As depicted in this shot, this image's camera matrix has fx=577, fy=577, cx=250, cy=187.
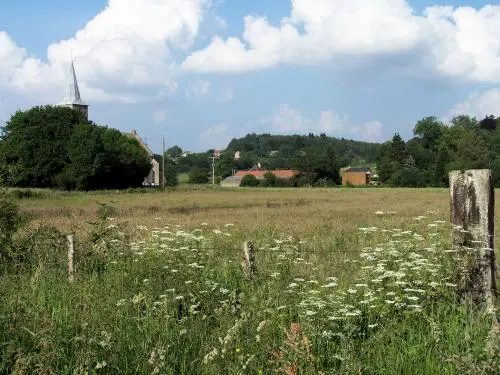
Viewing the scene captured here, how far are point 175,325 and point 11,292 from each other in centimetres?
241

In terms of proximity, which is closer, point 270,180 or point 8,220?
point 8,220

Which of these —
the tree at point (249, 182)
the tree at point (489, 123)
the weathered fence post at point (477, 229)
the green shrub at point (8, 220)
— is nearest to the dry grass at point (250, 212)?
the green shrub at point (8, 220)

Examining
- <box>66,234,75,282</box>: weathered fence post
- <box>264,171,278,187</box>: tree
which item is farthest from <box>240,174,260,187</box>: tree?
<box>66,234,75,282</box>: weathered fence post

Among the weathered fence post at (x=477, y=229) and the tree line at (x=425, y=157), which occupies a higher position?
the tree line at (x=425, y=157)

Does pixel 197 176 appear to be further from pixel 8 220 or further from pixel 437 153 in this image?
pixel 8 220

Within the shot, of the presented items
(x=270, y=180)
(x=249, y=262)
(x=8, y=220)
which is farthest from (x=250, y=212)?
(x=270, y=180)

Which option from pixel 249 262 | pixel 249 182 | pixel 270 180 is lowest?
pixel 249 262

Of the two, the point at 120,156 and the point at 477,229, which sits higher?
the point at 120,156

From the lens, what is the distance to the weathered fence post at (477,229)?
6.20 m

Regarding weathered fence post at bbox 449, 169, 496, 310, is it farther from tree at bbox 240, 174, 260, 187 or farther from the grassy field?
tree at bbox 240, 174, 260, 187

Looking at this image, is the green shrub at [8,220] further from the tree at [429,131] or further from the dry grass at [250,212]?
the tree at [429,131]

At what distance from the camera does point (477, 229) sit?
6254 mm

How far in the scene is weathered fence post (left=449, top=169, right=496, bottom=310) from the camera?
20.4 feet

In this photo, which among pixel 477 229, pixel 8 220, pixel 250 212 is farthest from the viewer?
pixel 250 212
